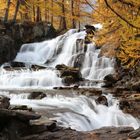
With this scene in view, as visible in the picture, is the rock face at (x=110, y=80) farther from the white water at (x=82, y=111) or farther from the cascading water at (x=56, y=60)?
the white water at (x=82, y=111)

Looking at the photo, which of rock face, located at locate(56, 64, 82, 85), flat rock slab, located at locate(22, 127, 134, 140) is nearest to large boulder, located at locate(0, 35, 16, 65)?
rock face, located at locate(56, 64, 82, 85)

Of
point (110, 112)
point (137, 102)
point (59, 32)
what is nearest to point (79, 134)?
point (110, 112)

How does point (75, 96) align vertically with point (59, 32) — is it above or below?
below

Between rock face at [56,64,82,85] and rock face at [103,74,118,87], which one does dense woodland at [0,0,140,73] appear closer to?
rock face at [103,74,118,87]

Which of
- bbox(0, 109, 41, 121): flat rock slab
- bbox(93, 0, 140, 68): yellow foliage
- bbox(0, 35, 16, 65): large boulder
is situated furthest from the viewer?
bbox(0, 35, 16, 65): large boulder

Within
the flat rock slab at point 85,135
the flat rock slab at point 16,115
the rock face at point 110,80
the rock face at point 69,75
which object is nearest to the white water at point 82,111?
Answer: the flat rock slab at point 85,135

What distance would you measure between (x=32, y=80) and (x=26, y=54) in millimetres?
7284

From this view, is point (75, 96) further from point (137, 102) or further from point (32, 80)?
point (32, 80)

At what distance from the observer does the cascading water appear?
18.9 metres

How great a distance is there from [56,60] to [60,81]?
6220 millimetres

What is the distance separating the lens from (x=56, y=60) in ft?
81.7

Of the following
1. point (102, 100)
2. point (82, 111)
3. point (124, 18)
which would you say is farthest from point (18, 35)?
point (124, 18)

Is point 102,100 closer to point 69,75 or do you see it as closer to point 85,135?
point 85,135

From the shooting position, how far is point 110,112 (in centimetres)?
1246
